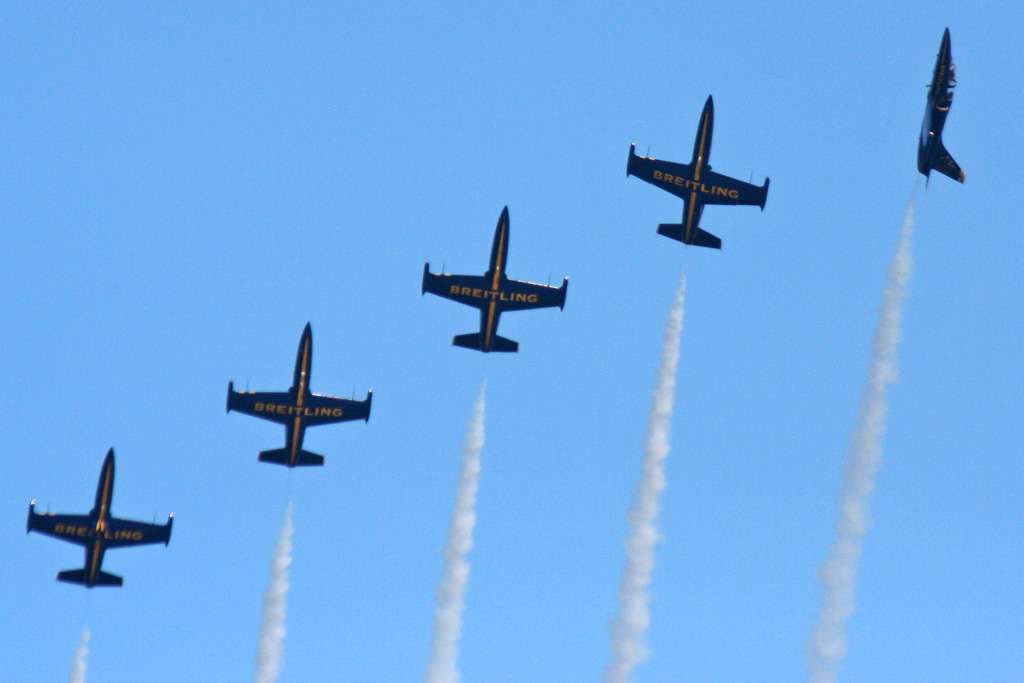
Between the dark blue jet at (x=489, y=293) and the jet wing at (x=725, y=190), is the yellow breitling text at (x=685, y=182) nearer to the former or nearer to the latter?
the jet wing at (x=725, y=190)

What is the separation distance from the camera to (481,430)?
427ft

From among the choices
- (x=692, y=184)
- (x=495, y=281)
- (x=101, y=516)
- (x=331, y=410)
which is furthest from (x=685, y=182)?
(x=101, y=516)

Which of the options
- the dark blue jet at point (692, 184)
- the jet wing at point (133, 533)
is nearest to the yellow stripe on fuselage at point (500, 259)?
the dark blue jet at point (692, 184)

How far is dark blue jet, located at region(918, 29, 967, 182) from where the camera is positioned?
115 metres

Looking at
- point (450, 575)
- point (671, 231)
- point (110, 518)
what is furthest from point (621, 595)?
point (110, 518)

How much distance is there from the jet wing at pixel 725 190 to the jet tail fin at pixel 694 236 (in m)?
1.77

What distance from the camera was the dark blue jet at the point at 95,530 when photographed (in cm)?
13462

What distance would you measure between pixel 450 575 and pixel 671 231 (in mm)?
20650

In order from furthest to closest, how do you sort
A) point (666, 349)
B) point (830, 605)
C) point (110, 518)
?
point (110, 518) < point (666, 349) < point (830, 605)

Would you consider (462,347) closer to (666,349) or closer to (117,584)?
(666,349)

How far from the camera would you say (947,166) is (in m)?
119

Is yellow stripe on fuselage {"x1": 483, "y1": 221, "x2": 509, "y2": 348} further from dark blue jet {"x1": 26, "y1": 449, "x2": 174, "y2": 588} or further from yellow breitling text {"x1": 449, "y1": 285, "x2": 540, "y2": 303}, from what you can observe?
dark blue jet {"x1": 26, "y1": 449, "x2": 174, "y2": 588}

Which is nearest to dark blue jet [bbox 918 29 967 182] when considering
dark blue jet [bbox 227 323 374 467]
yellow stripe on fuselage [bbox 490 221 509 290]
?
yellow stripe on fuselage [bbox 490 221 509 290]

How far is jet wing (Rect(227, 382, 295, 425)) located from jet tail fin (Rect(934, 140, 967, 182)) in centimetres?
3562
